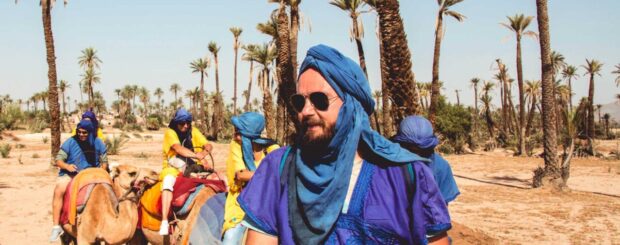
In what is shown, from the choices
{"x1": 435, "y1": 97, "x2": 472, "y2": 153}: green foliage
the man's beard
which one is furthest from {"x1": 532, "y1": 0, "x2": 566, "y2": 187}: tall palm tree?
{"x1": 435, "y1": 97, "x2": 472, "y2": 153}: green foliage

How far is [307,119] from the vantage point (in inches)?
80.9

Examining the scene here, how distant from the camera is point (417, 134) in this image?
14.2 feet

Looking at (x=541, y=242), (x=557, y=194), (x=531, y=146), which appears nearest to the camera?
(x=541, y=242)

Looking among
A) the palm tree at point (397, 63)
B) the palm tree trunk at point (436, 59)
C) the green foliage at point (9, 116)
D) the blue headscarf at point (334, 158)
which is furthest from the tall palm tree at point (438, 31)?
the green foliage at point (9, 116)

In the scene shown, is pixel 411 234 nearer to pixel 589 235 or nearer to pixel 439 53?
pixel 589 235

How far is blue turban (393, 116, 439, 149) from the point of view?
14.2 feet

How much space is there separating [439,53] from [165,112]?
113828 millimetres

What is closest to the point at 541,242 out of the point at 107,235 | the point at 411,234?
the point at 107,235

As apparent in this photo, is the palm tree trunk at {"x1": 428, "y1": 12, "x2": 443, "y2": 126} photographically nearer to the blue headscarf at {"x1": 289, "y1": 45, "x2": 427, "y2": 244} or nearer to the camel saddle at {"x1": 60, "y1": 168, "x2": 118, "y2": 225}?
the camel saddle at {"x1": 60, "y1": 168, "x2": 118, "y2": 225}

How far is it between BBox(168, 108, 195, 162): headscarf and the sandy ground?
13.7 feet

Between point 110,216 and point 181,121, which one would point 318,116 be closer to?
point 181,121

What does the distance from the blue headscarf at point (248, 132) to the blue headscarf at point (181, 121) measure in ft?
4.76

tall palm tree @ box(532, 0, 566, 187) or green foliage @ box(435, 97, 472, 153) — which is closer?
tall palm tree @ box(532, 0, 566, 187)

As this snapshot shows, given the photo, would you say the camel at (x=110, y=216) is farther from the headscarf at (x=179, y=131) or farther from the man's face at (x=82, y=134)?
the man's face at (x=82, y=134)
